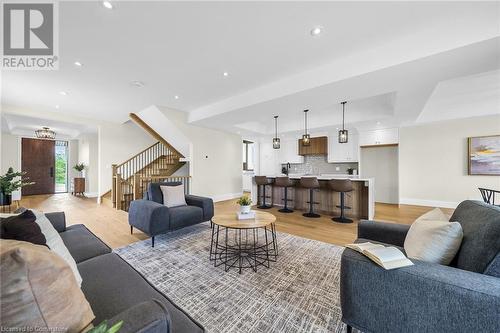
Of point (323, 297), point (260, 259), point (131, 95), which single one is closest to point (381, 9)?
point (323, 297)

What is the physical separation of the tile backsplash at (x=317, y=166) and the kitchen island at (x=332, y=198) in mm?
1925

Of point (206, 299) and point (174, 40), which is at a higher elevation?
point (174, 40)

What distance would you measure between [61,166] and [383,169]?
1265 centimetres

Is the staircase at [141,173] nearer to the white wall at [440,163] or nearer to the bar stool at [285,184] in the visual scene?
the bar stool at [285,184]

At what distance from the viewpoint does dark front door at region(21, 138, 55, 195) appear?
310 inches

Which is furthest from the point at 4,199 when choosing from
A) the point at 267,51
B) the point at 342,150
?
the point at 342,150

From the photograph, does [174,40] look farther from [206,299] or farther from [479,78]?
[479,78]

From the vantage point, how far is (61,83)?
3564 millimetres

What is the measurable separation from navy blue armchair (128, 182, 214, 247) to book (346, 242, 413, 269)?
248 cm

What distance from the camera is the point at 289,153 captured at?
24.5ft

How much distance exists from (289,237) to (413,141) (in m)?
4.83

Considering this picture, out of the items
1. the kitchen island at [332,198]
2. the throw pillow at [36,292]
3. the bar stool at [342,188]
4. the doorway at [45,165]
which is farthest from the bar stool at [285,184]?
the doorway at [45,165]

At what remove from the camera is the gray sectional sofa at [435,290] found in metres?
0.91

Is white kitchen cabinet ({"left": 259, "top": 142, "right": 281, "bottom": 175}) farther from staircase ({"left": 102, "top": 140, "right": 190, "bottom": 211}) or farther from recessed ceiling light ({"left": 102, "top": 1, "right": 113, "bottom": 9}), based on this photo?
recessed ceiling light ({"left": 102, "top": 1, "right": 113, "bottom": 9})
